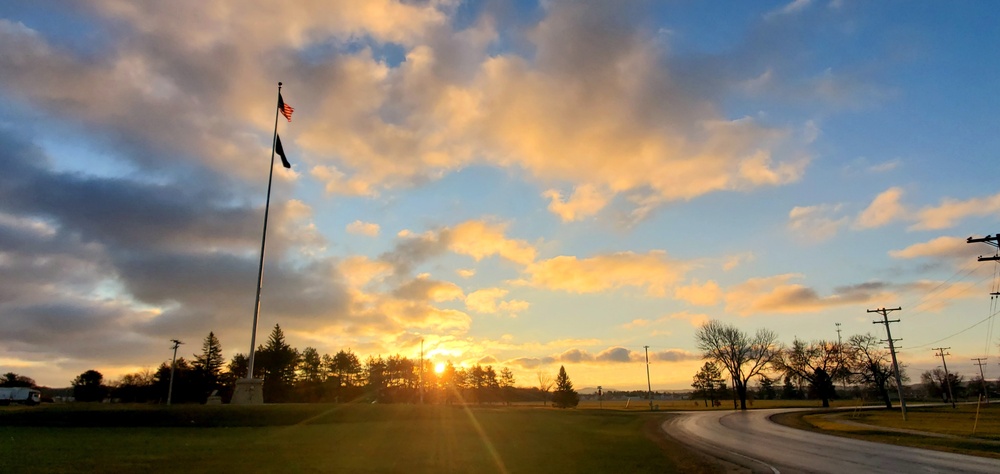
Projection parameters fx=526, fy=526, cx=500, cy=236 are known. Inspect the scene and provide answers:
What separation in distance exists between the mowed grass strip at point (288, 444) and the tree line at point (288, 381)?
45544 mm

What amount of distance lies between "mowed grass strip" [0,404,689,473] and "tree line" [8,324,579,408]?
45.5 metres

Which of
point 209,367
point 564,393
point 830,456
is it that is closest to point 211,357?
point 209,367

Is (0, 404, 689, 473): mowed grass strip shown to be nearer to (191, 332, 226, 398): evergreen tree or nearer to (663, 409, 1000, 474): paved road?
(663, 409, 1000, 474): paved road

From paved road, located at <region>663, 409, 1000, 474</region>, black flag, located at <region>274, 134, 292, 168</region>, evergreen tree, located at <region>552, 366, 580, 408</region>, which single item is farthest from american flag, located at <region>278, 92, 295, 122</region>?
evergreen tree, located at <region>552, 366, 580, 408</region>

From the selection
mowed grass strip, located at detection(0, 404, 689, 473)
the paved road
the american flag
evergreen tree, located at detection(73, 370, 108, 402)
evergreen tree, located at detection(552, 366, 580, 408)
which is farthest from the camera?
evergreen tree, located at detection(552, 366, 580, 408)

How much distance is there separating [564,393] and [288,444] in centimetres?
9798

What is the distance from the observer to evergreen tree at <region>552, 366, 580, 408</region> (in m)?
115

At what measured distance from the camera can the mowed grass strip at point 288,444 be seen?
1731cm

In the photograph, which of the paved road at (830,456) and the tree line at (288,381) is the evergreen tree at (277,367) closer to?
the tree line at (288,381)

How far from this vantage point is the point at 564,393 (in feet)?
378

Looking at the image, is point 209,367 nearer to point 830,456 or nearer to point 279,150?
point 279,150

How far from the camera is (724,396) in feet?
501

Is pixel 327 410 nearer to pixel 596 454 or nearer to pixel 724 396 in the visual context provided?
pixel 596 454

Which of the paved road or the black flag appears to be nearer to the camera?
the paved road
